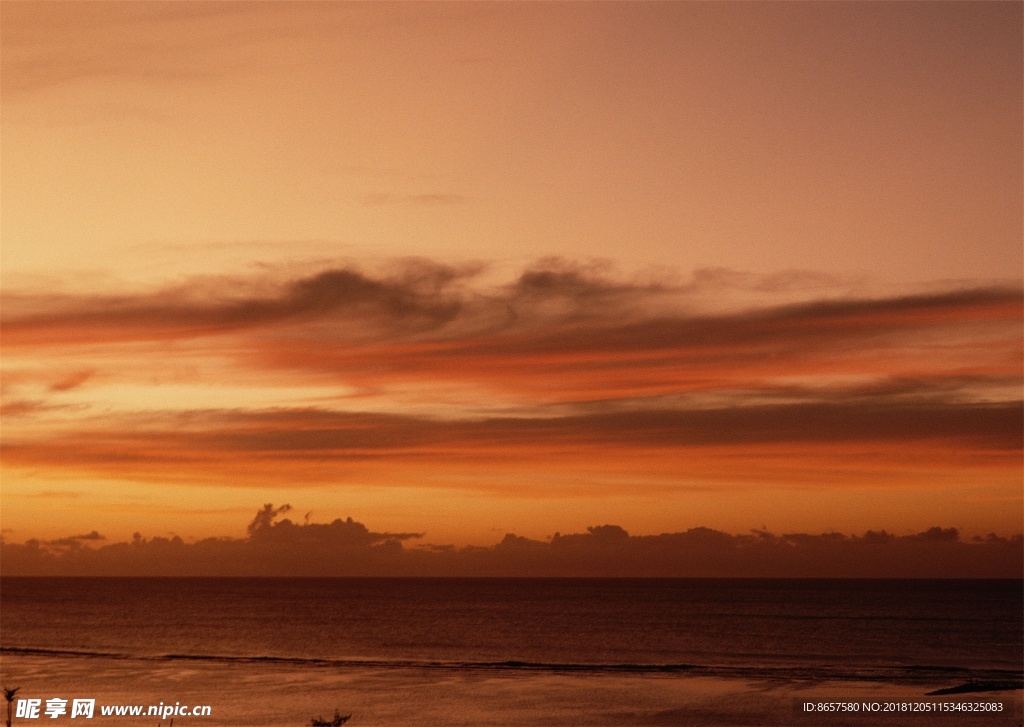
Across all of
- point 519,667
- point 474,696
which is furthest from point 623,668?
point 474,696

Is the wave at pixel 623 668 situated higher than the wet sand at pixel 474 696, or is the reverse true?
the wet sand at pixel 474 696

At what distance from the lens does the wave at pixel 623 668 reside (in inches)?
3531

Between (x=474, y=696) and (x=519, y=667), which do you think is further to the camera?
(x=519, y=667)

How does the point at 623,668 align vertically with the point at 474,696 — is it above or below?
below

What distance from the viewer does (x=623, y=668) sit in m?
97.2

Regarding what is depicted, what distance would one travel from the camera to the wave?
89.7 metres

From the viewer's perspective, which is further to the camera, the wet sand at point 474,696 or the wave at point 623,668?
the wave at point 623,668

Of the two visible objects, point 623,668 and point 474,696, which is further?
point 623,668

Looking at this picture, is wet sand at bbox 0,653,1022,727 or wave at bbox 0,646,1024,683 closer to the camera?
wet sand at bbox 0,653,1022,727

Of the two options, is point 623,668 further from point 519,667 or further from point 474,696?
point 474,696

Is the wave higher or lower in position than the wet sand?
lower

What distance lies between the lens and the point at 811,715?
216 ft

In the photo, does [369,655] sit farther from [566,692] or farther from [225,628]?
[225,628]

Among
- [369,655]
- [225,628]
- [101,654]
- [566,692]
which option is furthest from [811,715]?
[225,628]
